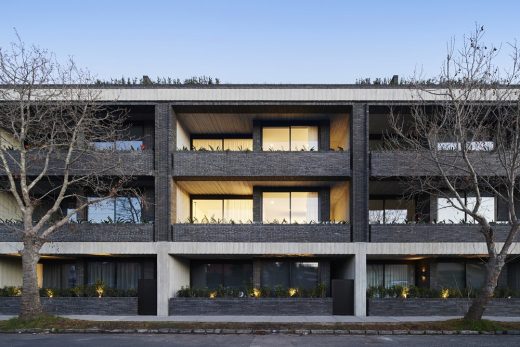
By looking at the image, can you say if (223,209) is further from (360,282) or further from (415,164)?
(415,164)

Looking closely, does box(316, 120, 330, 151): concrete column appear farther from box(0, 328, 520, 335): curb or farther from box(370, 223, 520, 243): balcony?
box(0, 328, 520, 335): curb

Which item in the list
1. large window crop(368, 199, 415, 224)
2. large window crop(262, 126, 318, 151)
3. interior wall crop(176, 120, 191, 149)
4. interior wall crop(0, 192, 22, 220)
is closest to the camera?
interior wall crop(176, 120, 191, 149)

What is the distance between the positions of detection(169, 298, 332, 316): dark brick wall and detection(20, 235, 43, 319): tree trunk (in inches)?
236

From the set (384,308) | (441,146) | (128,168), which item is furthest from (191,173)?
(441,146)

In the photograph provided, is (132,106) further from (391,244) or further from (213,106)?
(391,244)

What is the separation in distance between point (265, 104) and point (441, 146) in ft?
31.7

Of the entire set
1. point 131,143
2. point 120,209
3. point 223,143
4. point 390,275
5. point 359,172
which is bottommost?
point 390,275

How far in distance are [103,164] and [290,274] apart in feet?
37.2

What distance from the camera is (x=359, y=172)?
21.6 metres

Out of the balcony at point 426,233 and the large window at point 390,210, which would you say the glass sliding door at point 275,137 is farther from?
the balcony at point 426,233

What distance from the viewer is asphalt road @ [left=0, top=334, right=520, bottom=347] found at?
14102 millimetres

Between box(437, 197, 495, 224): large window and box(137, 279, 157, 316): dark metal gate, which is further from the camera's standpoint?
box(437, 197, 495, 224): large window

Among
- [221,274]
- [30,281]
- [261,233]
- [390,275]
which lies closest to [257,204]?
[261,233]

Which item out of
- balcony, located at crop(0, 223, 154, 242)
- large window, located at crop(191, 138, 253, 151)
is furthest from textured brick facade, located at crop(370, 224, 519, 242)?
balcony, located at crop(0, 223, 154, 242)
